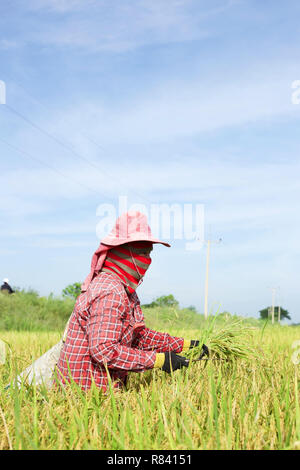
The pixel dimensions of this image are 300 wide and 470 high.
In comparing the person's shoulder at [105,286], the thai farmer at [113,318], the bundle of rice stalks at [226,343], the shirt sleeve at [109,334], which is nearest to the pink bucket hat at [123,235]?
the thai farmer at [113,318]

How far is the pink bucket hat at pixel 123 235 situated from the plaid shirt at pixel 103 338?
0.31 ft

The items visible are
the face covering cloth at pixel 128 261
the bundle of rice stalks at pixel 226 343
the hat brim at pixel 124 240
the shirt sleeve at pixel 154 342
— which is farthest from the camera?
the bundle of rice stalks at pixel 226 343

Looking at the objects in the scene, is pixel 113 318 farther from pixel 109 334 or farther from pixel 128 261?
pixel 128 261

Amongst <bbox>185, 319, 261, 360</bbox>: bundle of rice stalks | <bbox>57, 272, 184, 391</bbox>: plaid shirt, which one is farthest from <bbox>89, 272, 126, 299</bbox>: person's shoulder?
<bbox>185, 319, 261, 360</bbox>: bundle of rice stalks

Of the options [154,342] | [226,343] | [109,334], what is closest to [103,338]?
[109,334]

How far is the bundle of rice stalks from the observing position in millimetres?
3539

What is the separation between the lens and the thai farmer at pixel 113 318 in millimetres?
2639

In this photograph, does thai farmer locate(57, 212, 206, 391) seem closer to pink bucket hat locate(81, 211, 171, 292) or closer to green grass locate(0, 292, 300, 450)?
pink bucket hat locate(81, 211, 171, 292)

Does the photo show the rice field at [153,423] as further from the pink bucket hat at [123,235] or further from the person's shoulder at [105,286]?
the pink bucket hat at [123,235]

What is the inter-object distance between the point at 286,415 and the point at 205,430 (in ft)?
1.33

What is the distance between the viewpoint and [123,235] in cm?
280

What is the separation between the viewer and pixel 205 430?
211cm

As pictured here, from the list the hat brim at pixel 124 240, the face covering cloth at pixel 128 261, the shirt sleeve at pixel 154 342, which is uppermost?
the hat brim at pixel 124 240

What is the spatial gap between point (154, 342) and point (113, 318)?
83 cm
